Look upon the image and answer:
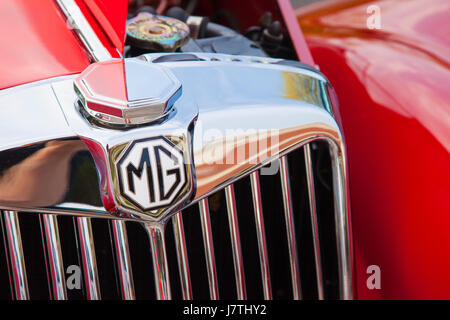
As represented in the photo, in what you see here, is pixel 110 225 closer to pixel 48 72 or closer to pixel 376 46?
pixel 48 72

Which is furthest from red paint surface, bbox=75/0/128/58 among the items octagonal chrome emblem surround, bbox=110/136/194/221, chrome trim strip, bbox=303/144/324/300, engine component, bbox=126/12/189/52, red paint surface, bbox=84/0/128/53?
chrome trim strip, bbox=303/144/324/300

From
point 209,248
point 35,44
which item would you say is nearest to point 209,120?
point 209,248

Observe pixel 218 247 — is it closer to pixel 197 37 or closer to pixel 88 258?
pixel 88 258

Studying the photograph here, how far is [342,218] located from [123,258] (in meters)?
0.40

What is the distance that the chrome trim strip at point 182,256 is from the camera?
88 centimetres

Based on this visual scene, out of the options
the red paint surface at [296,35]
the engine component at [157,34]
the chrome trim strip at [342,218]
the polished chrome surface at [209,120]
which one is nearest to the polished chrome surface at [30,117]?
the polished chrome surface at [209,120]

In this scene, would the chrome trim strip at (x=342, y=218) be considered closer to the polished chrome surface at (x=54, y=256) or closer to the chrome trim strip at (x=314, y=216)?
the chrome trim strip at (x=314, y=216)

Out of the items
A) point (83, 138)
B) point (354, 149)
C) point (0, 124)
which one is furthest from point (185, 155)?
point (354, 149)

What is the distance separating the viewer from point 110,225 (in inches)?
34.2

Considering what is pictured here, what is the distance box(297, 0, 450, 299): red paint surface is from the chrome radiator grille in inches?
3.9

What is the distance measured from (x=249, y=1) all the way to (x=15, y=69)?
84 cm

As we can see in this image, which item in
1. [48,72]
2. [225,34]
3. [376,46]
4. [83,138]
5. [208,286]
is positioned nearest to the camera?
[83,138]

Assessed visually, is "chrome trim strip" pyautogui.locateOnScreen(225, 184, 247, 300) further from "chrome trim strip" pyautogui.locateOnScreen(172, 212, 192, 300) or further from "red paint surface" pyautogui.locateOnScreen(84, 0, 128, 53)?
"red paint surface" pyautogui.locateOnScreen(84, 0, 128, 53)

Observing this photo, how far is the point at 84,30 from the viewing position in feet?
3.22
